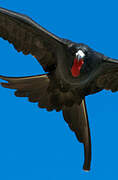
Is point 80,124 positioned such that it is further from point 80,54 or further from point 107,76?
point 80,54

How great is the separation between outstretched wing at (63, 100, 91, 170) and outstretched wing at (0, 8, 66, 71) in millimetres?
951

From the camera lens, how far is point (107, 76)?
28.7 feet

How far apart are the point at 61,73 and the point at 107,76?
2.70 feet

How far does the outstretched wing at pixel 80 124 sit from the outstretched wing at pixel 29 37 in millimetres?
951

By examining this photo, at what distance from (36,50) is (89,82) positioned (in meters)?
1.11

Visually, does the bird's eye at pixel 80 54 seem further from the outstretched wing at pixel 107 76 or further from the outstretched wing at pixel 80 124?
the outstretched wing at pixel 80 124

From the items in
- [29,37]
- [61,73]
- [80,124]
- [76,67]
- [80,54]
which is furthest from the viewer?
[80,124]

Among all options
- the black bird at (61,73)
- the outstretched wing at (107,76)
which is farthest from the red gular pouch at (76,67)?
the outstretched wing at (107,76)

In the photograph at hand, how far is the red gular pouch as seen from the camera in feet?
27.3

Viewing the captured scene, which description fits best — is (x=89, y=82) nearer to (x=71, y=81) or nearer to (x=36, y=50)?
(x=71, y=81)

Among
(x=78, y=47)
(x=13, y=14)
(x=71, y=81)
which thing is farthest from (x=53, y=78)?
(x=13, y=14)

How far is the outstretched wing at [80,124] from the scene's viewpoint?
364 inches

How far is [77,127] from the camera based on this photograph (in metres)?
9.27

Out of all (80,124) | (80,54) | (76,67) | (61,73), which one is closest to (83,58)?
(80,54)
